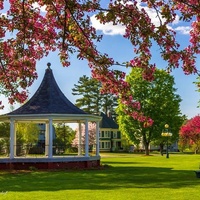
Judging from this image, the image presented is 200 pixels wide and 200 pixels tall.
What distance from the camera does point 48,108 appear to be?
26031 mm

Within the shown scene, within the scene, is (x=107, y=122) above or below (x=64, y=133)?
above

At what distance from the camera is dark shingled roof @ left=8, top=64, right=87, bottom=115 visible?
25938 mm

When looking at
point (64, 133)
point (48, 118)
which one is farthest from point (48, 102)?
point (64, 133)

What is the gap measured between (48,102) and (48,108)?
775mm

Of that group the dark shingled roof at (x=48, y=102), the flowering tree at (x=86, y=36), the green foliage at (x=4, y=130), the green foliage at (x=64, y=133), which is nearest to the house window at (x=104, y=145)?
the green foliage at (x=64, y=133)

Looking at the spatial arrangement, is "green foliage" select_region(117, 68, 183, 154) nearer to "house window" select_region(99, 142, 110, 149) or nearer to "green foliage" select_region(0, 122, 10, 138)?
"green foliage" select_region(0, 122, 10, 138)

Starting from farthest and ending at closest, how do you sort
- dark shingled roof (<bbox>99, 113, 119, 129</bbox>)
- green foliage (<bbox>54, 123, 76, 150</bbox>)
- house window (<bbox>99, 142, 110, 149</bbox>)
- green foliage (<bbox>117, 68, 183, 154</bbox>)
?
dark shingled roof (<bbox>99, 113, 119, 129</bbox>) < house window (<bbox>99, 142, 110, 149</bbox>) < green foliage (<bbox>54, 123, 76, 150</bbox>) < green foliage (<bbox>117, 68, 183, 154</bbox>)

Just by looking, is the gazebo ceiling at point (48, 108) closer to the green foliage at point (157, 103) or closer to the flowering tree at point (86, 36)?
the flowering tree at point (86, 36)

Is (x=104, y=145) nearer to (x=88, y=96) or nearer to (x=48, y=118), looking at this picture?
(x=88, y=96)

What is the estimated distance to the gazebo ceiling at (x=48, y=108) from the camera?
1009 inches

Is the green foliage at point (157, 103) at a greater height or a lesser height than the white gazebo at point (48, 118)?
greater

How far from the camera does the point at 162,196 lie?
1262cm

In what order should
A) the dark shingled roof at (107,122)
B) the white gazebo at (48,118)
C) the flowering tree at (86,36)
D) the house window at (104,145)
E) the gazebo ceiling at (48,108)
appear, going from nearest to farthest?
the flowering tree at (86,36), the white gazebo at (48,118), the gazebo ceiling at (48,108), the house window at (104,145), the dark shingled roof at (107,122)

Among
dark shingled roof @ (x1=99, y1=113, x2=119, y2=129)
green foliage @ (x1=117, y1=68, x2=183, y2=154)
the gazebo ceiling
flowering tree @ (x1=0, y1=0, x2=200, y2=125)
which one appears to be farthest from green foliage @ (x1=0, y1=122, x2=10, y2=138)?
flowering tree @ (x1=0, y1=0, x2=200, y2=125)
